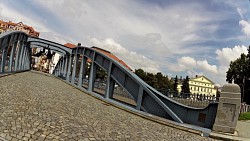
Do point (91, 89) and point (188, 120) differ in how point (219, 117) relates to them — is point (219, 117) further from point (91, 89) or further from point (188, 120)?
point (91, 89)

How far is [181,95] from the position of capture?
61.6ft

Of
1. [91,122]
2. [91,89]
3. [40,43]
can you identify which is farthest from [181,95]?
[40,43]

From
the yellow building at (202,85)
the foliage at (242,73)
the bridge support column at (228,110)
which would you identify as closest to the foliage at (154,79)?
the foliage at (242,73)

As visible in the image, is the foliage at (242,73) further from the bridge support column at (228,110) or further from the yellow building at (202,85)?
the yellow building at (202,85)

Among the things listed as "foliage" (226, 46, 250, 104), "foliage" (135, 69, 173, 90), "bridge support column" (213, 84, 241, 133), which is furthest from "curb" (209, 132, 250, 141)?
"foliage" (135, 69, 173, 90)

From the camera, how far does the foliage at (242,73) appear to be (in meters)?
43.7

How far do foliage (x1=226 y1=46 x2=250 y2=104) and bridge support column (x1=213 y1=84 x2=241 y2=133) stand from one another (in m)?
40.3

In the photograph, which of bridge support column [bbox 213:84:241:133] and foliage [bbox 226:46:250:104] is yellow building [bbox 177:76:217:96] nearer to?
foliage [bbox 226:46:250:104]

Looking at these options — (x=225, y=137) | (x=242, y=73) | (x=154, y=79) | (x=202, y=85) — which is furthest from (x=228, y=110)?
(x=202, y=85)

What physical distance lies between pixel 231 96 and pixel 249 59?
42.6 m

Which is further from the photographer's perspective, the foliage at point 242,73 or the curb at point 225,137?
the foliage at point 242,73

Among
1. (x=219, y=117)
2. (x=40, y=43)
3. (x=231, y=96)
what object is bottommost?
(x=219, y=117)

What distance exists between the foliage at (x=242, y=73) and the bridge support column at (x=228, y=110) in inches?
1585

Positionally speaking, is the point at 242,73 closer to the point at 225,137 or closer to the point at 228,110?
the point at 228,110
